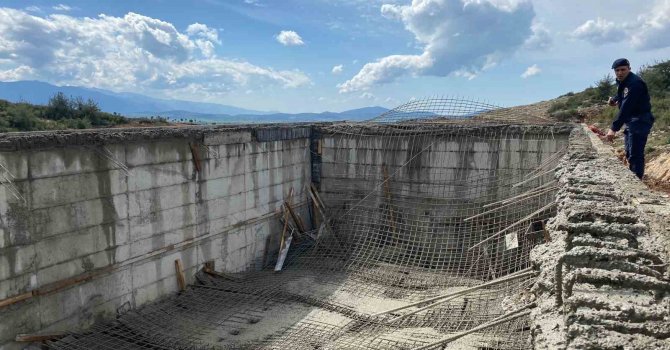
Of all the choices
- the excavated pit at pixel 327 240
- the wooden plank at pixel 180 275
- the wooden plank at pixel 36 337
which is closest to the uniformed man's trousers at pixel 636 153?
the excavated pit at pixel 327 240

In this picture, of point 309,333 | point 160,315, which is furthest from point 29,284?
point 309,333

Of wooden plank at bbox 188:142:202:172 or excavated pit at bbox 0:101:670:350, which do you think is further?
wooden plank at bbox 188:142:202:172

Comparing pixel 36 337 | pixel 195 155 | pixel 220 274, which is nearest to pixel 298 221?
pixel 220 274

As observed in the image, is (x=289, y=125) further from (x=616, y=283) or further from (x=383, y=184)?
(x=616, y=283)

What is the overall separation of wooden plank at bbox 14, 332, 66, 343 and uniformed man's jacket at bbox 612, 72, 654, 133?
18.5 ft

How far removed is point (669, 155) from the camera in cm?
867

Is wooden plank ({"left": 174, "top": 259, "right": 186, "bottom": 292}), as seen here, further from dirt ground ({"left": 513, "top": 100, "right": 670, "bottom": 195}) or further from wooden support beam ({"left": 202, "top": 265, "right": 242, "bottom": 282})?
dirt ground ({"left": 513, "top": 100, "right": 670, "bottom": 195})

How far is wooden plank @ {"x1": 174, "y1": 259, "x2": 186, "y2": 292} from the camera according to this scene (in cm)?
616

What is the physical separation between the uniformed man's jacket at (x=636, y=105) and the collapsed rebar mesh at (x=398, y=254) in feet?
4.77

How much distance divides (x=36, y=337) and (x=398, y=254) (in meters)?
4.79

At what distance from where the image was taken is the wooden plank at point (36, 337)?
173 inches

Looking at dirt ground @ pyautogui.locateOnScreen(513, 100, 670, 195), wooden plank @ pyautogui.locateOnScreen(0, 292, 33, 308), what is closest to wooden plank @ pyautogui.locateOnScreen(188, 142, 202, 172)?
wooden plank @ pyautogui.locateOnScreen(0, 292, 33, 308)

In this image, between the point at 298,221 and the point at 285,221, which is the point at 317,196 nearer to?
the point at 298,221

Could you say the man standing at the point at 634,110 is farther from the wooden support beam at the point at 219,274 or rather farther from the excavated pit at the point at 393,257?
the wooden support beam at the point at 219,274
